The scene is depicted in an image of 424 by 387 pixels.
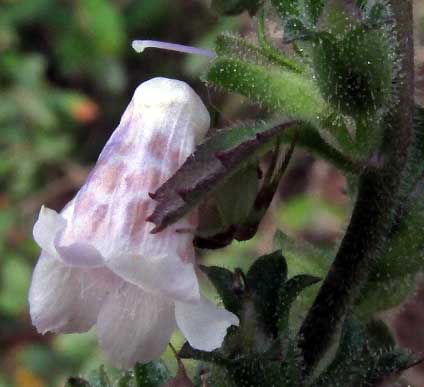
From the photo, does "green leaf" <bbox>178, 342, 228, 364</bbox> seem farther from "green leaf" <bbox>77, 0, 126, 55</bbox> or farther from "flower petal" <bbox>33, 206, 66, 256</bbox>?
"green leaf" <bbox>77, 0, 126, 55</bbox>

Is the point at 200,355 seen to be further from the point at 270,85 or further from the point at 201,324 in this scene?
the point at 270,85

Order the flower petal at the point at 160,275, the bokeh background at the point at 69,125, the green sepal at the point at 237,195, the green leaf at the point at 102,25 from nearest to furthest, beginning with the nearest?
1. the flower petal at the point at 160,275
2. the green sepal at the point at 237,195
3. the bokeh background at the point at 69,125
4. the green leaf at the point at 102,25

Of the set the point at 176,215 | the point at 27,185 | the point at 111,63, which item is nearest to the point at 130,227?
the point at 176,215

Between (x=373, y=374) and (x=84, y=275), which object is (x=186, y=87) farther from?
(x=373, y=374)

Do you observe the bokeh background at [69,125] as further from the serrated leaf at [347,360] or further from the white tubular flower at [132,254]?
the white tubular flower at [132,254]

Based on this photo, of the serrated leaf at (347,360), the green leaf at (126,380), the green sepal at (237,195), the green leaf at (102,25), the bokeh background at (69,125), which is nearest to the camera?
the green sepal at (237,195)

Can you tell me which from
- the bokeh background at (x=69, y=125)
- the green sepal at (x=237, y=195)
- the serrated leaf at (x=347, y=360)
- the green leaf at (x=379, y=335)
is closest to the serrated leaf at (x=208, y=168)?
the green sepal at (x=237, y=195)
